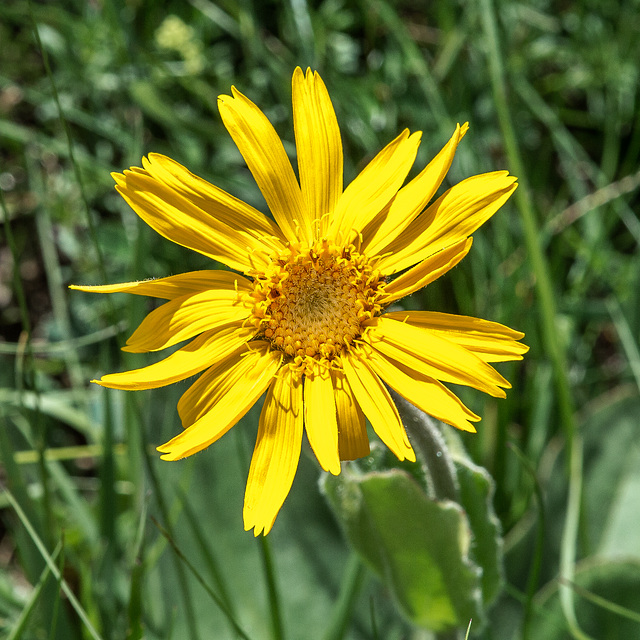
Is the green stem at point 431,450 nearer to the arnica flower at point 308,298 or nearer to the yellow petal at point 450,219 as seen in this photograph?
the arnica flower at point 308,298

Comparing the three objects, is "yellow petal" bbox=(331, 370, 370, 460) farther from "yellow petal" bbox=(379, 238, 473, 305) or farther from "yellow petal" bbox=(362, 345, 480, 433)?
"yellow petal" bbox=(379, 238, 473, 305)

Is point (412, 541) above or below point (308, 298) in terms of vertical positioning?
below

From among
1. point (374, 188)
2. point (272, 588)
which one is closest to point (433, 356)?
point (374, 188)

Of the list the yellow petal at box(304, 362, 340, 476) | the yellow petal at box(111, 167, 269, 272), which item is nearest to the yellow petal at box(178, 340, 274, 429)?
the yellow petal at box(304, 362, 340, 476)

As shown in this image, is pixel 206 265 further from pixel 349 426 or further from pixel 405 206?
pixel 349 426

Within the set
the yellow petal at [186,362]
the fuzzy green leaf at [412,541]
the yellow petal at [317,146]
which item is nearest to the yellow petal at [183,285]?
the yellow petal at [186,362]

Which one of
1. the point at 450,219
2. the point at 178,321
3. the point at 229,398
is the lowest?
the point at 229,398

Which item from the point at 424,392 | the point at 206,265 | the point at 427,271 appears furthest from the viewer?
the point at 206,265
